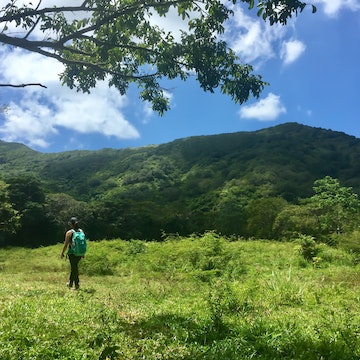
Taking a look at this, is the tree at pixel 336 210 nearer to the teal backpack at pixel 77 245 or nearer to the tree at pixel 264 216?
the tree at pixel 264 216

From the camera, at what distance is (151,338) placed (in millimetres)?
6418

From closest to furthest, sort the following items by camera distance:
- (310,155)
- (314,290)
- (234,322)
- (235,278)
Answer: (234,322)
(314,290)
(235,278)
(310,155)

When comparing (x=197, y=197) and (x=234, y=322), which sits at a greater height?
(x=197, y=197)

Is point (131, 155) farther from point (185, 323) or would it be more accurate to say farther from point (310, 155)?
point (185, 323)

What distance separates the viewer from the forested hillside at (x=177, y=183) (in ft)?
175

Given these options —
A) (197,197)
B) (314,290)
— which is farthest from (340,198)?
(197,197)

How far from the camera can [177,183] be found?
114 meters

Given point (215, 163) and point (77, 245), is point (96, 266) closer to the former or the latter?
point (77, 245)

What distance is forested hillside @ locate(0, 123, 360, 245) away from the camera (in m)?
53.4

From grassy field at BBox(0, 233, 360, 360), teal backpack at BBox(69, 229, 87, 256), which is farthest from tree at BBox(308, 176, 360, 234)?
teal backpack at BBox(69, 229, 87, 256)

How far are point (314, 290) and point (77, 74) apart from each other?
29.3ft

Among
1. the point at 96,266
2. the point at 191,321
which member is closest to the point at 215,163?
the point at 96,266

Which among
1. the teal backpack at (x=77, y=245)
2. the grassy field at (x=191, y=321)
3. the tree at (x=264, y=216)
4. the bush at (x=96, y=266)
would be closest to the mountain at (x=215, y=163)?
the tree at (x=264, y=216)

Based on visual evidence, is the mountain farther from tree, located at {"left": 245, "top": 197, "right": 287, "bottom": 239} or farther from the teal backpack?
the teal backpack
